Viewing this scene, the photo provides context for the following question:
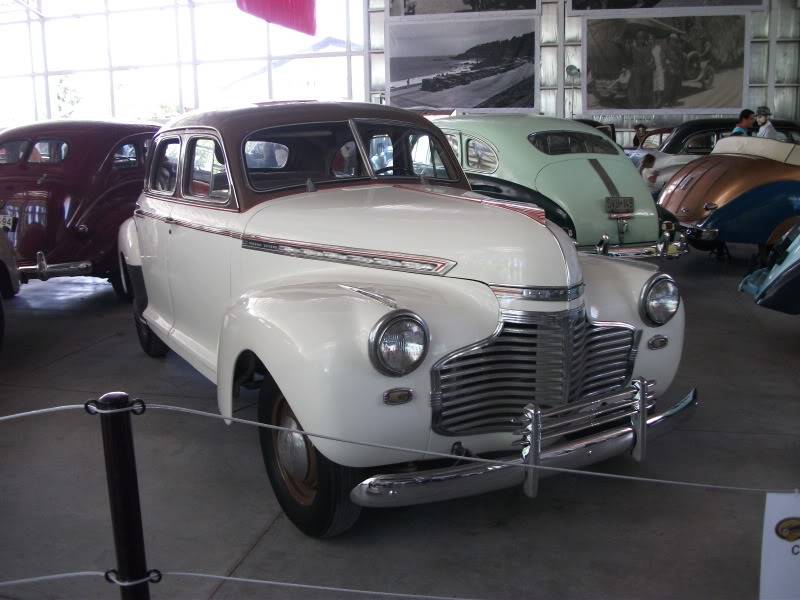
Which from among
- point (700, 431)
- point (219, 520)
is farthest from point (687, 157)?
point (219, 520)

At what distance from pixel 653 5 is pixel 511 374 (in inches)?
706

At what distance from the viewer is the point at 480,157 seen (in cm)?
832

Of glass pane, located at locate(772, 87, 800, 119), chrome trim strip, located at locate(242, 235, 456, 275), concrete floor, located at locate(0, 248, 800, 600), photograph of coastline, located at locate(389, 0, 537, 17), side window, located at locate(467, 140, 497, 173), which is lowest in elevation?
concrete floor, located at locate(0, 248, 800, 600)

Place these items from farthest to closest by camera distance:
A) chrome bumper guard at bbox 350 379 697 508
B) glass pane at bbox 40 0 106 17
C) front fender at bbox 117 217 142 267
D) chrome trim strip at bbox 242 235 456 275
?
glass pane at bbox 40 0 106 17
front fender at bbox 117 217 142 267
chrome trim strip at bbox 242 235 456 275
chrome bumper guard at bbox 350 379 697 508

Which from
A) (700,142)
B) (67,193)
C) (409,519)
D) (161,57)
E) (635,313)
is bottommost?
(409,519)

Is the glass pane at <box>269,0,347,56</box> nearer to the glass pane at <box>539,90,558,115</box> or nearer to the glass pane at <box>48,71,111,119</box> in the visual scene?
the glass pane at <box>539,90,558,115</box>

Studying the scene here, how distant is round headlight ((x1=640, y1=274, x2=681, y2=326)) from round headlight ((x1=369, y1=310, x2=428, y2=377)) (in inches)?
46.7

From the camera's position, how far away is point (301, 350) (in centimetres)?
278

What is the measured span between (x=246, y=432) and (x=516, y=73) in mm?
16818

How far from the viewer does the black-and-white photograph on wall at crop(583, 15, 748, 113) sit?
18.4 metres

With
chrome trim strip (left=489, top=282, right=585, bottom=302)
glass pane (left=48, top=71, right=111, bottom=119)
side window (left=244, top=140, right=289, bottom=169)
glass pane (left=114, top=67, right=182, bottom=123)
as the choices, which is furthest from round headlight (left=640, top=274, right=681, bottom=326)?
glass pane (left=48, top=71, right=111, bottom=119)

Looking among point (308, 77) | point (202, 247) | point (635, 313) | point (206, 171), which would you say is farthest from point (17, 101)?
point (635, 313)

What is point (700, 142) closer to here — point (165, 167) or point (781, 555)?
point (165, 167)

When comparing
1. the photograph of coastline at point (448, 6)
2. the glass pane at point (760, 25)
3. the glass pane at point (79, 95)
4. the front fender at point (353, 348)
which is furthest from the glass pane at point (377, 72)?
the front fender at point (353, 348)
